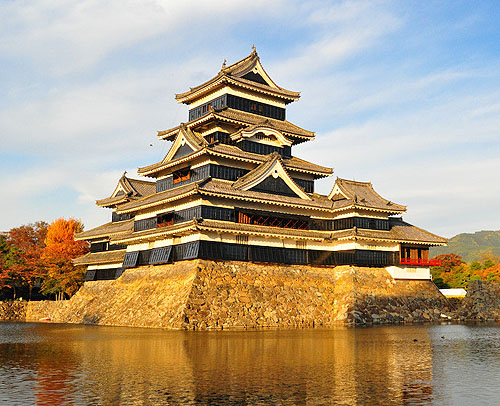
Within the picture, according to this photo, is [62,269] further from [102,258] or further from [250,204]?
[250,204]

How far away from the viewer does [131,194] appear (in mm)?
57375

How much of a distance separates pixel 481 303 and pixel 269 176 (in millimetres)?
25926

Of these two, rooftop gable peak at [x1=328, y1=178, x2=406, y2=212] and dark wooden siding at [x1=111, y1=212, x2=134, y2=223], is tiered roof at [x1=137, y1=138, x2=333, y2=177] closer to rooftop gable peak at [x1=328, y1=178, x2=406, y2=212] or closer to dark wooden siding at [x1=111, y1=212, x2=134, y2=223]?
rooftop gable peak at [x1=328, y1=178, x2=406, y2=212]

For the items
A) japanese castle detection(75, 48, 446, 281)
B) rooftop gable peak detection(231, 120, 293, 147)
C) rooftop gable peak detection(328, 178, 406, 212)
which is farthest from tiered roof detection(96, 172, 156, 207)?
rooftop gable peak detection(328, 178, 406, 212)

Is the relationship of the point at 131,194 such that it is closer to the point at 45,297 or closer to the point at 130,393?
the point at 45,297

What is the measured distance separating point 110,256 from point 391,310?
28.8 m

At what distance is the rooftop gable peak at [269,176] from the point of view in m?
42.8

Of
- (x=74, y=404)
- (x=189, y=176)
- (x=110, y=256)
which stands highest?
(x=189, y=176)

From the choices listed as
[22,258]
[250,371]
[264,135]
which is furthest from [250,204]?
[22,258]

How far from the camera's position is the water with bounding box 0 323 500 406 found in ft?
44.6

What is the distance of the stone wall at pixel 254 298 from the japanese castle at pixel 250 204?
108 cm

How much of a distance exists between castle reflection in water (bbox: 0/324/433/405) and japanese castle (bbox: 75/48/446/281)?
13.4 metres

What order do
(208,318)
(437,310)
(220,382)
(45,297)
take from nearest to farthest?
(220,382) < (208,318) < (437,310) < (45,297)

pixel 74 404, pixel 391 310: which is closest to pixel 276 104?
pixel 391 310
